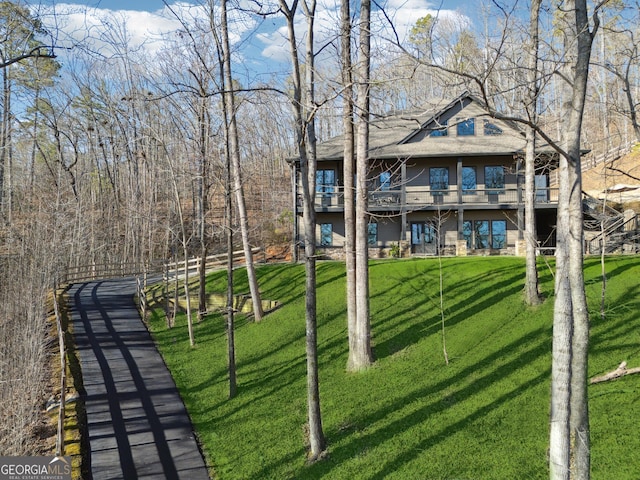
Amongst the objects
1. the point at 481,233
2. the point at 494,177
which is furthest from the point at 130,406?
the point at 494,177

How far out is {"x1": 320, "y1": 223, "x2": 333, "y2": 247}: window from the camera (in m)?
28.7

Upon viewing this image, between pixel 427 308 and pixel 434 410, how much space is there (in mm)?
5959

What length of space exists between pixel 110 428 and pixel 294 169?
18360 mm

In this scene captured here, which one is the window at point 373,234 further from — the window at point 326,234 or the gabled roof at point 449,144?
the gabled roof at point 449,144

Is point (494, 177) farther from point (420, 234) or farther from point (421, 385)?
point (421, 385)

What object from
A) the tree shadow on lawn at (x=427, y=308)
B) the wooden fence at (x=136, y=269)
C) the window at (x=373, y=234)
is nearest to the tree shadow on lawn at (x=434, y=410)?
the tree shadow on lawn at (x=427, y=308)

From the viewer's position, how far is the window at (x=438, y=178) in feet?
90.6

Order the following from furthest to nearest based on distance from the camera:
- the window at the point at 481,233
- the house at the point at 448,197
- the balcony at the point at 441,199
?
the window at the point at 481,233 → the house at the point at 448,197 → the balcony at the point at 441,199

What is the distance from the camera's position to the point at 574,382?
5.59 metres

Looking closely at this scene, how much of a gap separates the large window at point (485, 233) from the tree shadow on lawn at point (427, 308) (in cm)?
914

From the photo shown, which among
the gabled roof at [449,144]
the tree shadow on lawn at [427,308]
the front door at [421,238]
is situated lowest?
the tree shadow on lawn at [427,308]

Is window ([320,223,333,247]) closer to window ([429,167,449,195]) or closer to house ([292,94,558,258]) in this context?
house ([292,94,558,258])

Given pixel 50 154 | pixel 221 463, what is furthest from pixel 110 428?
pixel 50 154

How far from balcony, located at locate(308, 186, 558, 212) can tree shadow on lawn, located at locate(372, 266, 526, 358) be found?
8.22m
